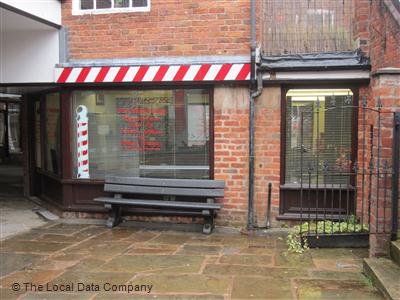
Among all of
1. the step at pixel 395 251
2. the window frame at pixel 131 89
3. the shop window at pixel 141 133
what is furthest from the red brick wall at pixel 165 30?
the step at pixel 395 251

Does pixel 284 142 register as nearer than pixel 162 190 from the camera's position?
Yes

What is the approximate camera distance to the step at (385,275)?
13.6 ft

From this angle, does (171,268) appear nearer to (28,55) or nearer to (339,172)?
(339,172)

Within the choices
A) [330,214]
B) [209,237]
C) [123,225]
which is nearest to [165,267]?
[209,237]

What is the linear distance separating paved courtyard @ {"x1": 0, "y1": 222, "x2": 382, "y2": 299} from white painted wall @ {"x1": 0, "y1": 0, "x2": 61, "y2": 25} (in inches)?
126

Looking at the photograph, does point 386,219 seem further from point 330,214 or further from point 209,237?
point 209,237

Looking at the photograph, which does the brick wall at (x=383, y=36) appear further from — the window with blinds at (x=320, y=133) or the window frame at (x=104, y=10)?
the window frame at (x=104, y=10)

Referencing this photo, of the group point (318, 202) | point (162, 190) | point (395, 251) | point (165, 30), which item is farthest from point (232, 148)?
point (395, 251)

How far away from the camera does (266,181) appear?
6.93 metres

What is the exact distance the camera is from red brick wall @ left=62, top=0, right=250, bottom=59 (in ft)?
22.6

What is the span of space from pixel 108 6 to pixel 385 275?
5.52 m

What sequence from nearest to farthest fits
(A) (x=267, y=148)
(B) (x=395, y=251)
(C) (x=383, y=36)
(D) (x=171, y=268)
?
(B) (x=395, y=251) < (D) (x=171, y=268) < (C) (x=383, y=36) < (A) (x=267, y=148)

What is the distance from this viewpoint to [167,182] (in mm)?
7191

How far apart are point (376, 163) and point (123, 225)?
3.96m
